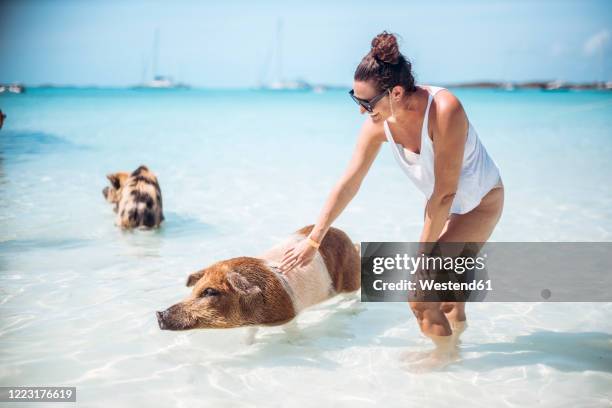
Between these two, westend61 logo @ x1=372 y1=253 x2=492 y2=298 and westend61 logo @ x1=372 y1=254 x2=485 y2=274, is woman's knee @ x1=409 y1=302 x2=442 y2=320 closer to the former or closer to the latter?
westend61 logo @ x1=372 y1=253 x2=492 y2=298

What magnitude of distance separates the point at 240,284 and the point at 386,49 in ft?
6.44

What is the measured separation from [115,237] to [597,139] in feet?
55.5

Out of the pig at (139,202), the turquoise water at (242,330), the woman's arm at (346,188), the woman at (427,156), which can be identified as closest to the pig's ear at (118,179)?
the pig at (139,202)

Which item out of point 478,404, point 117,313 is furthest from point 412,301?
point 117,313

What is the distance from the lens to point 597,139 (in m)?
18.5

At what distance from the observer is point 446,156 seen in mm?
3504

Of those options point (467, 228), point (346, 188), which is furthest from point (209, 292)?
point (467, 228)

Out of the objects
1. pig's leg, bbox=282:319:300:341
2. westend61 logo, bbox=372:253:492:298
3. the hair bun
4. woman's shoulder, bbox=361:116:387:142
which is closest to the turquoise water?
pig's leg, bbox=282:319:300:341

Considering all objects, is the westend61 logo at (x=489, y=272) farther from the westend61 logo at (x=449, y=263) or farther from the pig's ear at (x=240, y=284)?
the pig's ear at (x=240, y=284)

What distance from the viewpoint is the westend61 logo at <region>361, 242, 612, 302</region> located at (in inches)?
156

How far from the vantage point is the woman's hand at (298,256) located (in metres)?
4.13

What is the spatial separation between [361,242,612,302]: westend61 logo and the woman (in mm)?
165

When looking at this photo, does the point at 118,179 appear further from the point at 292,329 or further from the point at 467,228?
the point at 467,228

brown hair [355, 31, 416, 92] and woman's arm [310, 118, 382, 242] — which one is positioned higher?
brown hair [355, 31, 416, 92]
